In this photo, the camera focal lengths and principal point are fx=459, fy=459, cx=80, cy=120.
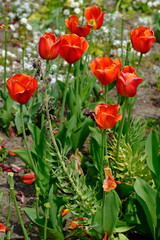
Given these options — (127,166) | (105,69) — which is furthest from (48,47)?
(127,166)

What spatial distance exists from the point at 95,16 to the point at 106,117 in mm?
1253

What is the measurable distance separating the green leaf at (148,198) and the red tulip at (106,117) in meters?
0.45

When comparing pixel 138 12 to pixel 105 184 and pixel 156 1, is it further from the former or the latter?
pixel 105 184

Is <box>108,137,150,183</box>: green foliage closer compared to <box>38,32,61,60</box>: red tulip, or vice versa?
<box>38,32,61,60</box>: red tulip

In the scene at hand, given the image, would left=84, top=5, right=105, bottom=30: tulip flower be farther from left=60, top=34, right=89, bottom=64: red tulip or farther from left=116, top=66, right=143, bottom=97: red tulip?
left=116, top=66, right=143, bottom=97: red tulip

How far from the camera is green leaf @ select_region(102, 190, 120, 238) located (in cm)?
216

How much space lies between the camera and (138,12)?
6.04 m

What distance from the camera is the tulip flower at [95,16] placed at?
2.86m

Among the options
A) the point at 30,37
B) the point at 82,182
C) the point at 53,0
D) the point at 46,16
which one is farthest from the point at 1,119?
the point at 53,0

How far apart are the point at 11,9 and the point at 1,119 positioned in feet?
9.17

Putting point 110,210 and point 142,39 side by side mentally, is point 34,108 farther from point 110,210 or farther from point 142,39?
point 110,210

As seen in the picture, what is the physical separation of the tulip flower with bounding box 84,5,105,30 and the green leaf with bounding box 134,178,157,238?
110 centimetres

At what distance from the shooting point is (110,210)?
7.16 feet

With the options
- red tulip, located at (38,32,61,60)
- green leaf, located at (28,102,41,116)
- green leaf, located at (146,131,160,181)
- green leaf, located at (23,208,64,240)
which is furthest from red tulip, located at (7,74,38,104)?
green leaf, located at (28,102,41,116)
